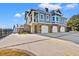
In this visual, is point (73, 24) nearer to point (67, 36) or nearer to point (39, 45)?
point (67, 36)

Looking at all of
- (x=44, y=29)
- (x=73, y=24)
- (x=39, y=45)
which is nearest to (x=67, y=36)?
(x=73, y=24)

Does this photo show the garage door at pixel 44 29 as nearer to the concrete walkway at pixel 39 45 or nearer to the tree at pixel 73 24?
the concrete walkway at pixel 39 45

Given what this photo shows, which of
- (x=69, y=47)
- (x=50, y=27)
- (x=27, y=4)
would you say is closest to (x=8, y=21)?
(x=27, y=4)

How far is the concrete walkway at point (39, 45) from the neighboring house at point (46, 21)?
189mm

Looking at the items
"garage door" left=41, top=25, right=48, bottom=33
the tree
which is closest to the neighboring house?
"garage door" left=41, top=25, right=48, bottom=33

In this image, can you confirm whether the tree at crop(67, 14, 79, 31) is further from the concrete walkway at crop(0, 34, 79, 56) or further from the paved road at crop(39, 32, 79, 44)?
the concrete walkway at crop(0, 34, 79, 56)

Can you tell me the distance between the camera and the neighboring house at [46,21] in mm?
5094

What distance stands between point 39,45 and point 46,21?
0.56m

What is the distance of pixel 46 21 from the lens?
16.9 feet

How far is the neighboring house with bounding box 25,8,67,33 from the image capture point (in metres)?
5.09

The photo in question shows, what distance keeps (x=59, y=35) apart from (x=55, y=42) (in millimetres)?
251

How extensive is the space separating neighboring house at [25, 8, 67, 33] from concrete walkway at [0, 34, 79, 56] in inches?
7.4

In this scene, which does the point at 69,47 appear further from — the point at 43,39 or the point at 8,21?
the point at 8,21

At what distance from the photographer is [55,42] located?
5.00 m
